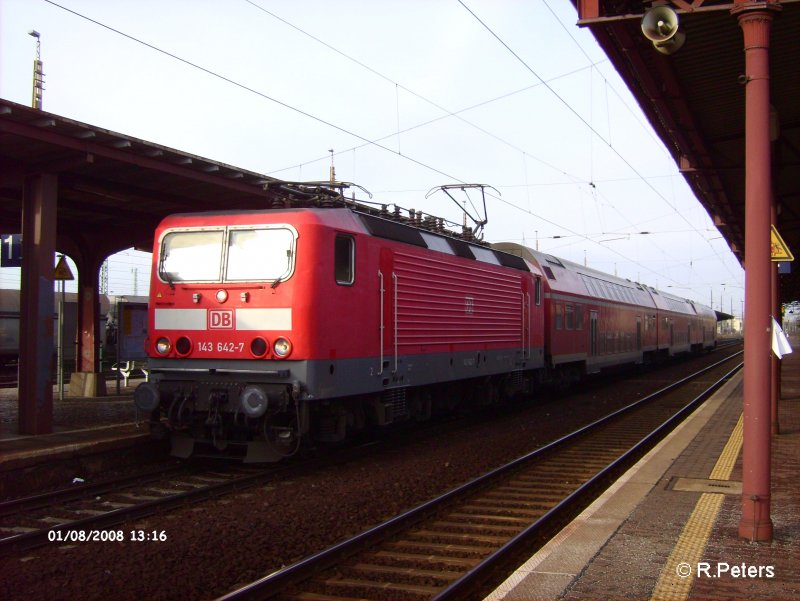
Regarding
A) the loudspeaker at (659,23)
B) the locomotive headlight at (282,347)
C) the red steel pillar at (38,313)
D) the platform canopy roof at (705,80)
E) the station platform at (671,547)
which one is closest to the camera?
the station platform at (671,547)

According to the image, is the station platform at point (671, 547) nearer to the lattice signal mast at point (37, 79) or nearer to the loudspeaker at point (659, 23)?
the loudspeaker at point (659, 23)

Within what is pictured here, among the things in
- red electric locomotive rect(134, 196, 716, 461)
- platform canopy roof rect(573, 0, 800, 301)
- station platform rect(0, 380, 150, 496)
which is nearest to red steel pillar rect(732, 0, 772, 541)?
platform canopy roof rect(573, 0, 800, 301)

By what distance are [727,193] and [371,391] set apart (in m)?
9.60

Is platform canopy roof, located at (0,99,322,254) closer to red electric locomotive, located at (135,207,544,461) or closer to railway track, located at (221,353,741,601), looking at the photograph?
red electric locomotive, located at (135,207,544,461)

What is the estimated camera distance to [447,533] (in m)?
7.01

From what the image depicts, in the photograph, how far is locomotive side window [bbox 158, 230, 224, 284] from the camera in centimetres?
969

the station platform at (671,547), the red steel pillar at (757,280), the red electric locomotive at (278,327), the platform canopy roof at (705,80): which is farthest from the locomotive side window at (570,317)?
the red steel pillar at (757,280)

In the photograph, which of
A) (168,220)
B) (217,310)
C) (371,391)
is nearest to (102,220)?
(168,220)

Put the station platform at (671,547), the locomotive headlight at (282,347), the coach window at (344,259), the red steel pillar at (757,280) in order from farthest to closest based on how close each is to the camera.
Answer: the coach window at (344,259), the locomotive headlight at (282,347), the red steel pillar at (757,280), the station platform at (671,547)

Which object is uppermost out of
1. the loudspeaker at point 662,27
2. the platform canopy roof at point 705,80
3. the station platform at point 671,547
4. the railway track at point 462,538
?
the platform canopy roof at point 705,80

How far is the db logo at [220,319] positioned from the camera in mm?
9359

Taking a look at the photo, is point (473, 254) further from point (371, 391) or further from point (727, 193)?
point (727, 193)

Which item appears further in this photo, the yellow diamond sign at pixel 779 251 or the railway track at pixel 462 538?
the yellow diamond sign at pixel 779 251

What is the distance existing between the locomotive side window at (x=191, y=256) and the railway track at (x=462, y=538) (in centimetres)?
425
